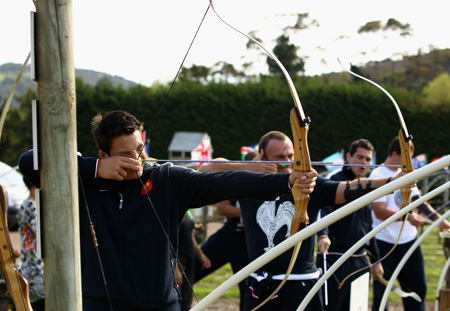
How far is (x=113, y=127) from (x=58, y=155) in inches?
26.1

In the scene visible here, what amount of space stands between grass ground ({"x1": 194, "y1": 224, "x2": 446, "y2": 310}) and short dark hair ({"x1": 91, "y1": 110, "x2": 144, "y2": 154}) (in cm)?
366

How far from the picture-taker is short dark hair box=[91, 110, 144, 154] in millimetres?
2461

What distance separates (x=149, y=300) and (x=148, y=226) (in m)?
0.28

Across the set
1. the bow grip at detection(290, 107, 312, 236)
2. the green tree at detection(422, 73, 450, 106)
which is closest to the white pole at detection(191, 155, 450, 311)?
the bow grip at detection(290, 107, 312, 236)

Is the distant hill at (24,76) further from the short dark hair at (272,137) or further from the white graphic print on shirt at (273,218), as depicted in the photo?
the white graphic print on shirt at (273,218)

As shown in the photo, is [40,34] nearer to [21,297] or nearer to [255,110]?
[21,297]

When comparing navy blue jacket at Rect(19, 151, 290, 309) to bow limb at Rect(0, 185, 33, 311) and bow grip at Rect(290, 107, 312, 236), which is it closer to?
bow grip at Rect(290, 107, 312, 236)

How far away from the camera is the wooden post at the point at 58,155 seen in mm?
1787

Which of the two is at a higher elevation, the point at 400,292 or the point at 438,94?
the point at 438,94

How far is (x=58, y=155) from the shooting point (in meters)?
1.81

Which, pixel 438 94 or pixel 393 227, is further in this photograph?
pixel 438 94

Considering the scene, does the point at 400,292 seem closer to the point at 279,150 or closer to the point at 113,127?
the point at 279,150

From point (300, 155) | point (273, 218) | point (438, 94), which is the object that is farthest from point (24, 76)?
point (300, 155)

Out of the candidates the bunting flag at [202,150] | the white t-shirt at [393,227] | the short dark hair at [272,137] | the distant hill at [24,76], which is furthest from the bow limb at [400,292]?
the bunting flag at [202,150]
